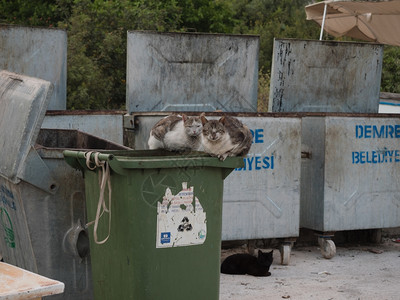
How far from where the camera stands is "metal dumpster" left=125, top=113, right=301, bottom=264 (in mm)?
6523

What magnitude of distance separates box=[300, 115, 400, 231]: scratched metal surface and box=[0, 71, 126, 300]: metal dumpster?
2999mm

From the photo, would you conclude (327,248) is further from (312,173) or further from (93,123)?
(93,123)

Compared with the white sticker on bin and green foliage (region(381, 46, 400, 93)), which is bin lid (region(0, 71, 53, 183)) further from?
green foliage (region(381, 46, 400, 93))

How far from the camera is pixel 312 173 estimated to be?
7.11 m

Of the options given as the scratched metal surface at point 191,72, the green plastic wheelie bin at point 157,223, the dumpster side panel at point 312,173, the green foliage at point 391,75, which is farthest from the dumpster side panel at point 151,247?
the green foliage at point 391,75

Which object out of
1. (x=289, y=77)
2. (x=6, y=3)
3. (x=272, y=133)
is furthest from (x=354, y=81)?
(x=6, y=3)

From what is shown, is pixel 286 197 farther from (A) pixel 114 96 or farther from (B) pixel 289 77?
(A) pixel 114 96

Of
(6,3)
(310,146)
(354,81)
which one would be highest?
(6,3)

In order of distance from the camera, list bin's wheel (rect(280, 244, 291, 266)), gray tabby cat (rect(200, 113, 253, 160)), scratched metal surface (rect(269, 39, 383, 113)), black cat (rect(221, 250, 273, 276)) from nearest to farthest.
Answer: gray tabby cat (rect(200, 113, 253, 160)) → black cat (rect(221, 250, 273, 276)) → bin's wheel (rect(280, 244, 291, 266)) → scratched metal surface (rect(269, 39, 383, 113))

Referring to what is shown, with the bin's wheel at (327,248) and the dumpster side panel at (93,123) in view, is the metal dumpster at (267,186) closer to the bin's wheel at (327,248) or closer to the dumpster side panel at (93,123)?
the bin's wheel at (327,248)

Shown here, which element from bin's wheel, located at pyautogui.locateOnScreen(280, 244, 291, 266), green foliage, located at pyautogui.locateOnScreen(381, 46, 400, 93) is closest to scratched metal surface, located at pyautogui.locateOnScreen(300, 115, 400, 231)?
bin's wheel, located at pyautogui.locateOnScreen(280, 244, 291, 266)

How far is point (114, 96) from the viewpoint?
1397 centimetres

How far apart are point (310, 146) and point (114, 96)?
7432 mm

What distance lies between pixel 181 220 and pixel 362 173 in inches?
139
